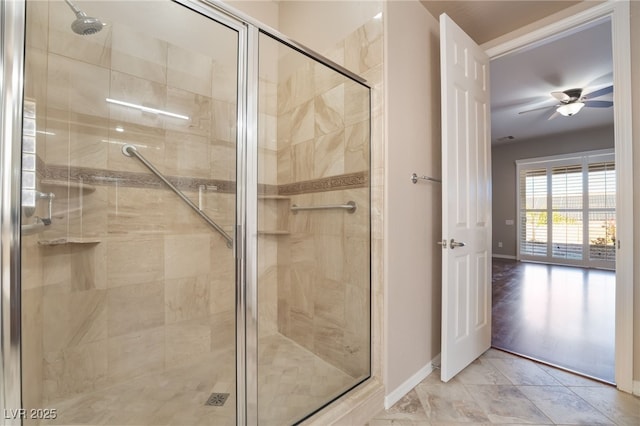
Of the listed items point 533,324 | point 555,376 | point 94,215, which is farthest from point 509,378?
point 94,215

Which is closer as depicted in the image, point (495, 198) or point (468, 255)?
point (468, 255)

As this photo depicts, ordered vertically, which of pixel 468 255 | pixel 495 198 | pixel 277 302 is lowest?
pixel 277 302

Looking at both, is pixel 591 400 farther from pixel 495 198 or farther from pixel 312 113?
pixel 495 198

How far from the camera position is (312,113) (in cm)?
203

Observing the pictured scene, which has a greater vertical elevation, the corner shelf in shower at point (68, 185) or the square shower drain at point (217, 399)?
the corner shelf in shower at point (68, 185)

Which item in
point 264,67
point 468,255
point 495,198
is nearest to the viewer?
point 264,67

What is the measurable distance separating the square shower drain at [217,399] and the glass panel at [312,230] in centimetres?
22

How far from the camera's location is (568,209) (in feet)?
20.0

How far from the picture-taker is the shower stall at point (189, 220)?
4.32 ft

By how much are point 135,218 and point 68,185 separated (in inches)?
14.5

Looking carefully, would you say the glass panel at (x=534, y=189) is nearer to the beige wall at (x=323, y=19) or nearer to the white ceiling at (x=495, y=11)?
the white ceiling at (x=495, y=11)

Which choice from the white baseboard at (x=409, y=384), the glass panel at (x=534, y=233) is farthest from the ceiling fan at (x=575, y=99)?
the white baseboard at (x=409, y=384)

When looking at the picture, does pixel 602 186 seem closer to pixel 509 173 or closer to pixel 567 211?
pixel 567 211

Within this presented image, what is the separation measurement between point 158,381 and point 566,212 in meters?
7.90
